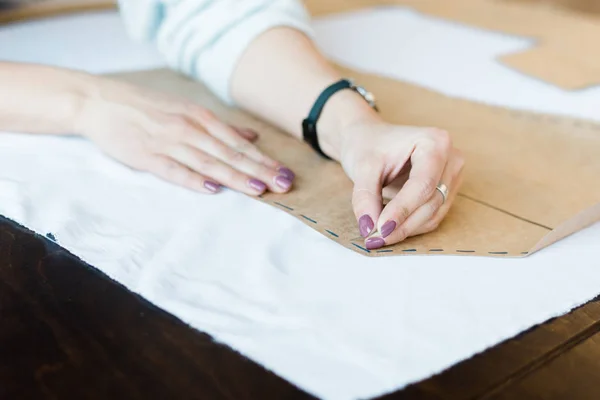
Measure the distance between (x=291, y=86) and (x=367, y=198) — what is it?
0.84 ft

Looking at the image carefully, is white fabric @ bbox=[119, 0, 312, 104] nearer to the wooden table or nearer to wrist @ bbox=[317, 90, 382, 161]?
wrist @ bbox=[317, 90, 382, 161]

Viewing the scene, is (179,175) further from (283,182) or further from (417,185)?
(417,185)

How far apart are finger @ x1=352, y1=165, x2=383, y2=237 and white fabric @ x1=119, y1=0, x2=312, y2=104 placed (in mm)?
320

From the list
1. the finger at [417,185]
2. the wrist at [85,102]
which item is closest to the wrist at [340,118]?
the finger at [417,185]

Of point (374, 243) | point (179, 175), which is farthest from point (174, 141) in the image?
point (374, 243)

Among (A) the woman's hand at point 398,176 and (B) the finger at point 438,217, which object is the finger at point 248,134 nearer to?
(A) the woman's hand at point 398,176

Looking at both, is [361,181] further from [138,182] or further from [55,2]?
[55,2]

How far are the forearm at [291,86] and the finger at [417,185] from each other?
0.12 m

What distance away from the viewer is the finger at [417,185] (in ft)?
1.90

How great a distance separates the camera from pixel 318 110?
779mm

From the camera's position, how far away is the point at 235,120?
2.88ft

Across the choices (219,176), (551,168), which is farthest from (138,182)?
(551,168)

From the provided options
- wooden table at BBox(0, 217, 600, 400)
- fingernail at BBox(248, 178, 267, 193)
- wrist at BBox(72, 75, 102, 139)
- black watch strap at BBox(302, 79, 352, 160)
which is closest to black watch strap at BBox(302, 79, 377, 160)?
black watch strap at BBox(302, 79, 352, 160)

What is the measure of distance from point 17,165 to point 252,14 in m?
0.36
